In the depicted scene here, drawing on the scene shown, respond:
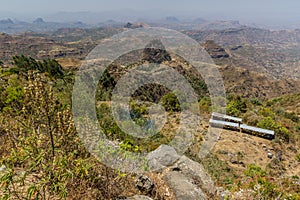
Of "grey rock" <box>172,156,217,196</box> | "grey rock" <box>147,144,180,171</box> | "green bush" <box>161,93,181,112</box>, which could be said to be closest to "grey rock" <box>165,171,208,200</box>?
"grey rock" <box>172,156,217,196</box>

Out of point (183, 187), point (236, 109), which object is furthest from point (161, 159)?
point (236, 109)

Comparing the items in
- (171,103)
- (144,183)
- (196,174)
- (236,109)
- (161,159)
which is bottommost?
(236,109)

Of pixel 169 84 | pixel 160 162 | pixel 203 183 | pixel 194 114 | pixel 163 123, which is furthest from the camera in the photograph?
pixel 169 84

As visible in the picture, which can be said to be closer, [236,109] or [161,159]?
[161,159]

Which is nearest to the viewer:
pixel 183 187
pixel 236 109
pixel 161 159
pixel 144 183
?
pixel 144 183

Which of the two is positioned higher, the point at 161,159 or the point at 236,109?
the point at 161,159

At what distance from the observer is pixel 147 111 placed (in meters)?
11.5

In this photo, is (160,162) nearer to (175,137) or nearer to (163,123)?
(175,137)

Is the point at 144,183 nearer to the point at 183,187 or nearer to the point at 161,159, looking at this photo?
the point at 183,187

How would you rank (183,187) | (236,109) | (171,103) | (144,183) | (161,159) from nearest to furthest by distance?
1. (144,183)
2. (183,187)
3. (161,159)
4. (171,103)
5. (236,109)

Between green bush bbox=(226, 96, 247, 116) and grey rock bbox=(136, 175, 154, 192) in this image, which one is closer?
grey rock bbox=(136, 175, 154, 192)

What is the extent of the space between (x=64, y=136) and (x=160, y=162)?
203 centimetres

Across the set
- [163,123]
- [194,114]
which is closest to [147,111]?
[163,123]

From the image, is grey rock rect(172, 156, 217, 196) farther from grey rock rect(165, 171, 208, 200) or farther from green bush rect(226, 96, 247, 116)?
green bush rect(226, 96, 247, 116)
